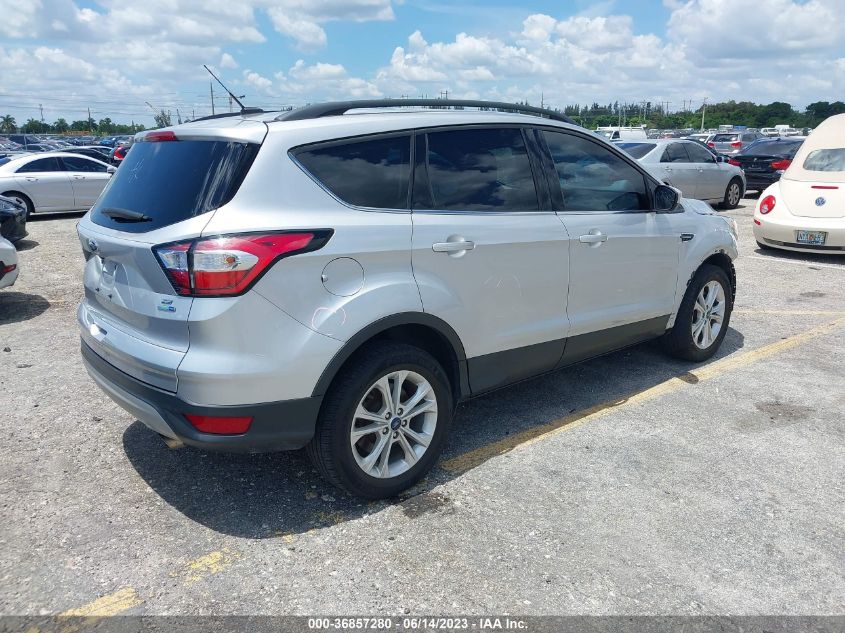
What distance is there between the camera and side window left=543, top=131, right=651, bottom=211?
422cm

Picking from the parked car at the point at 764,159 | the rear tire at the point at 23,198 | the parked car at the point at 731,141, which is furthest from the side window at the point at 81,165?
the parked car at the point at 731,141

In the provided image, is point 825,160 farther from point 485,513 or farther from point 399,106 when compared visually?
point 485,513

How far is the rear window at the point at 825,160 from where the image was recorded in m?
10.1

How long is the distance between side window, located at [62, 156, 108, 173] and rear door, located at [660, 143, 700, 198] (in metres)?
12.5

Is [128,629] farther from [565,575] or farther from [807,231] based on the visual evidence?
[807,231]

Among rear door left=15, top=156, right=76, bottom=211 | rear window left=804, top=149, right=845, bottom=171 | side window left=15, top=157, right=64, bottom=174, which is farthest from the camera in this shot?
side window left=15, top=157, right=64, bottom=174

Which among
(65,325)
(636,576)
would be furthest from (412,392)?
(65,325)

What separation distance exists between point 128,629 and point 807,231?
1008 cm

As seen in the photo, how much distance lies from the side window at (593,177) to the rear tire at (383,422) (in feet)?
4.97

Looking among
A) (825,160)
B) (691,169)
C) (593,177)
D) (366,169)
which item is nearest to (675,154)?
(691,169)

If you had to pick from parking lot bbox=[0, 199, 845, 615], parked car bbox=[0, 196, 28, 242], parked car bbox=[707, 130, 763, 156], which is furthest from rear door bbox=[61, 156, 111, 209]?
parked car bbox=[707, 130, 763, 156]

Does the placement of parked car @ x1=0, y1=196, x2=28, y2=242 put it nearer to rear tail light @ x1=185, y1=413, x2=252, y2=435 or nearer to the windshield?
rear tail light @ x1=185, y1=413, x2=252, y2=435

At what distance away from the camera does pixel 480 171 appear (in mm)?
3764

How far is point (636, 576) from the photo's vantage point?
2885mm
